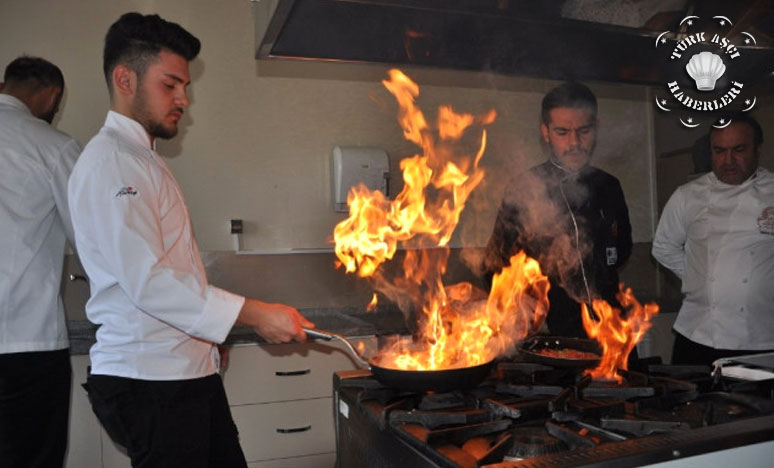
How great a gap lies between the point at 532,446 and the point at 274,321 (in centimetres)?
71

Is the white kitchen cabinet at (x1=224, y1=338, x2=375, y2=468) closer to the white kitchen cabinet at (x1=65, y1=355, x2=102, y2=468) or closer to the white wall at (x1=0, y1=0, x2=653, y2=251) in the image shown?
the white kitchen cabinet at (x1=65, y1=355, x2=102, y2=468)

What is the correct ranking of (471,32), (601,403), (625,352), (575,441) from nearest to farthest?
(575,441), (601,403), (625,352), (471,32)

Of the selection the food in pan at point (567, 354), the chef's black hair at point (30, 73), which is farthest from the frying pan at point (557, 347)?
the chef's black hair at point (30, 73)

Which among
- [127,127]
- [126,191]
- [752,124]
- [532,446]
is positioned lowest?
[532,446]

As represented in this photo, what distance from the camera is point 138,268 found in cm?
136

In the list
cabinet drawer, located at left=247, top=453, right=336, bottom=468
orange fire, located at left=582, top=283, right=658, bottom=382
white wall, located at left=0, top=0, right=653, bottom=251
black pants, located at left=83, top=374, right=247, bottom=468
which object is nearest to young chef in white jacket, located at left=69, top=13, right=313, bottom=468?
black pants, located at left=83, top=374, right=247, bottom=468

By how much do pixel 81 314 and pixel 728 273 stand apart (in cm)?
283

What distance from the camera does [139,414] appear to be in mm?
1428

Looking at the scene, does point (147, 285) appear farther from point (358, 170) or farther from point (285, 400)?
point (358, 170)

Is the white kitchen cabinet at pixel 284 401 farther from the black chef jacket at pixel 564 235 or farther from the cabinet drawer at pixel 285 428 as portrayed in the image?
the black chef jacket at pixel 564 235

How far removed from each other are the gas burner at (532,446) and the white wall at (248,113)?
225 cm

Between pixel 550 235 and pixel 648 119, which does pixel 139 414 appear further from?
pixel 648 119

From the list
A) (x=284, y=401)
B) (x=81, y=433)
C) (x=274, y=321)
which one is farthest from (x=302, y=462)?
(x=274, y=321)

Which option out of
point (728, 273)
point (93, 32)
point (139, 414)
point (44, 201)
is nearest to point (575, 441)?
point (139, 414)
